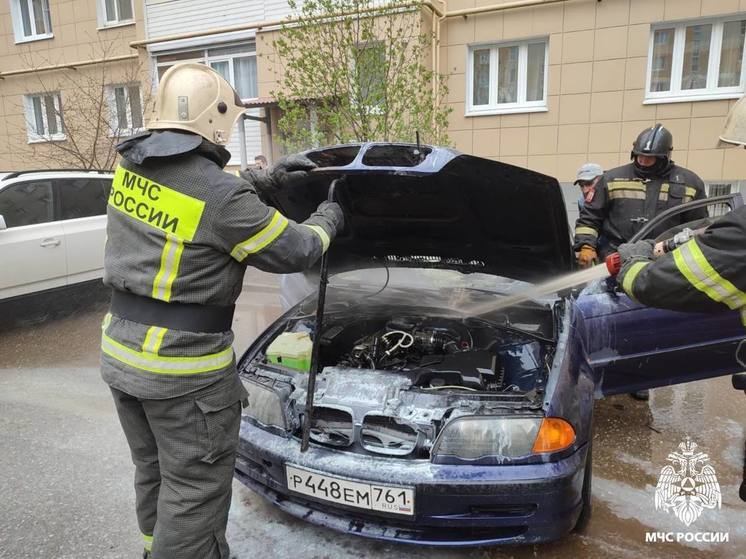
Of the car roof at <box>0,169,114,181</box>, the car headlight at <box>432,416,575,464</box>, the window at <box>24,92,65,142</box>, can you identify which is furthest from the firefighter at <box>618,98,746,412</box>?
the window at <box>24,92,65,142</box>

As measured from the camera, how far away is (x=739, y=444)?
3.20 m

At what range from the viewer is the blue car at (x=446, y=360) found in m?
2.01

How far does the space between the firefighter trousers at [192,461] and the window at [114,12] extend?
44.7 feet

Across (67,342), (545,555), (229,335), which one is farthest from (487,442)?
Result: (67,342)

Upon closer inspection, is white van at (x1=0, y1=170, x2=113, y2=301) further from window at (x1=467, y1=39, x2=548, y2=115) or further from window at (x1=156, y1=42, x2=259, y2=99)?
window at (x1=467, y1=39, x2=548, y2=115)

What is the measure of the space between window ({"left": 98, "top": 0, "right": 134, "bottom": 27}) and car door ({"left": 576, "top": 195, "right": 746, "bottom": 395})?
1359 centimetres

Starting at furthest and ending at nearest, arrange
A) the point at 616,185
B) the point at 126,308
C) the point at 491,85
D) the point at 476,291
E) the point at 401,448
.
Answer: the point at 491,85, the point at 616,185, the point at 476,291, the point at 401,448, the point at 126,308

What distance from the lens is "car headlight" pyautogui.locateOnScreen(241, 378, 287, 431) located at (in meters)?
2.34

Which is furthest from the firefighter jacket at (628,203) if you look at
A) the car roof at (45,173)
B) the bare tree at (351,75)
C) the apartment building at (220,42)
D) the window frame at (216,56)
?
the window frame at (216,56)

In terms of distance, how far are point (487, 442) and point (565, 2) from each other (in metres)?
8.46

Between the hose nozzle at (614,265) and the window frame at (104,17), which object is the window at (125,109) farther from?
the hose nozzle at (614,265)

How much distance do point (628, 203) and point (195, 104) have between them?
10.6ft

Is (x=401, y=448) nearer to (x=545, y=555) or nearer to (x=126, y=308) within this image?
(x=545, y=555)

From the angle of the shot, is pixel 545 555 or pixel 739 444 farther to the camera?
pixel 739 444
